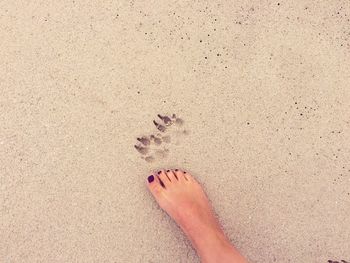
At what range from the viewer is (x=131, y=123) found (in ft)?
4.54

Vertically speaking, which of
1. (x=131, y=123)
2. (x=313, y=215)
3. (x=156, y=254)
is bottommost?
(x=313, y=215)

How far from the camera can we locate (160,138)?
4.56 feet

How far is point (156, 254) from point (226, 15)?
2.53 feet

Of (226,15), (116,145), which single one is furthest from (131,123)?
(226,15)

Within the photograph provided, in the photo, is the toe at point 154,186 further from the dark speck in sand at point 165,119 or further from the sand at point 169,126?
the dark speck in sand at point 165,119

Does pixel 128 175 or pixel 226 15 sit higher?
pixel 226 15

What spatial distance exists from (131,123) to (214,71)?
305 mm

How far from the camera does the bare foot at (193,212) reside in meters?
1.35

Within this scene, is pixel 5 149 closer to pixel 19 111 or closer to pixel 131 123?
pixel 19 111

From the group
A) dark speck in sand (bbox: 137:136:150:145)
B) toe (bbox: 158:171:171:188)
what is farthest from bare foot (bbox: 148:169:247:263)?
dark speck in sand (bbox: 137:136:150:145)

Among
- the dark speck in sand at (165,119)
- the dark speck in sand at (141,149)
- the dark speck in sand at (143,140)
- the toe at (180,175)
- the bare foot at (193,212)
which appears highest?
the dark speck in sand at (165,119)

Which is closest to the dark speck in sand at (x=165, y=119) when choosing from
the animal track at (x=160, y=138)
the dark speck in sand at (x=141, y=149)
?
the animal track at (x=160, y=138)

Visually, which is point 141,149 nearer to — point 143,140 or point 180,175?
point 143,140

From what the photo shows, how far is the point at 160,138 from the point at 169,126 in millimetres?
47
